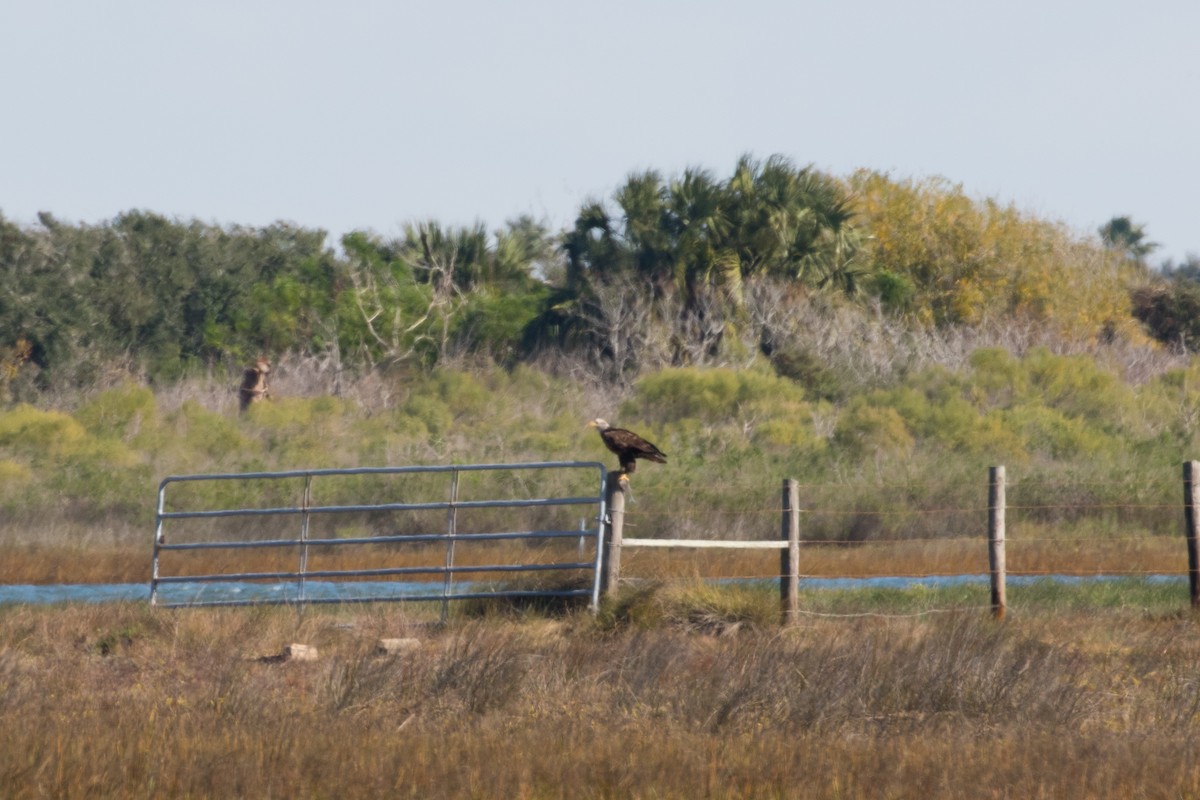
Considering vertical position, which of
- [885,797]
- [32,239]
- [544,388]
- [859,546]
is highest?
[32,239]

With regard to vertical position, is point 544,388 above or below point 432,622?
above

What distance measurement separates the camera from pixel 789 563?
→ 563 inches

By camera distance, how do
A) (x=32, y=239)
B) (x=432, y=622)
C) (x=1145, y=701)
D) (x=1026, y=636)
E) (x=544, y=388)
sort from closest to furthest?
(x=1145, y=701) → (x=1026, y=636) → (x=432, y=622) → (x=544, y=388) → (x=32, y=239)

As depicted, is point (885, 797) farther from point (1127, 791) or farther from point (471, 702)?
point (471, 702)

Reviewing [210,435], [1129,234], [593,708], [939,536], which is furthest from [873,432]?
[1129,234]

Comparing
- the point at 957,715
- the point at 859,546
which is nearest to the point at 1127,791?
the point at 957,715

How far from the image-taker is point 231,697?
10.1 m

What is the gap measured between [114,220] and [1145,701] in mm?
44786

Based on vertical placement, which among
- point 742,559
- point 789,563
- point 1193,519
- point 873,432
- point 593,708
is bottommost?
point 593,708

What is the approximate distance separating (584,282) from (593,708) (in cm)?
2995

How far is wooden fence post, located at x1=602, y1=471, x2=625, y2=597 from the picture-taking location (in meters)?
14.1

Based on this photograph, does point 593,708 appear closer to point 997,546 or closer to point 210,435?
point 997,546

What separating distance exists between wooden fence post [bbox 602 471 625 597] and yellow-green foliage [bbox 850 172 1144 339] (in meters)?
29.8

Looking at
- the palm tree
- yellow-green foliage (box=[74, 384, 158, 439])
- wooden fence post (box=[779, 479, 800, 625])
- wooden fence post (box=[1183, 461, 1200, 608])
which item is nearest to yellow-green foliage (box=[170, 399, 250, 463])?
yellow-green foliage (box=[74, 384, 158, 439])
